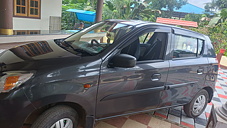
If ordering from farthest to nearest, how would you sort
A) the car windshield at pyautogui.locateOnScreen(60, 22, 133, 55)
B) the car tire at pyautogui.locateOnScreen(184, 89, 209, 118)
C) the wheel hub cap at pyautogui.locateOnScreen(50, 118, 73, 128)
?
the car tire at pyautogui.locateOnScreen(184, 89, 209, 118) < the car windshield at pyautogui.locateOnScreen(60, 22, 133, 55) < the wheel hub cap at pyautogui.locateOnScreen(50, 118, 73, 128)

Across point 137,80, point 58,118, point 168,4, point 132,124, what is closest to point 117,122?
point 132,124

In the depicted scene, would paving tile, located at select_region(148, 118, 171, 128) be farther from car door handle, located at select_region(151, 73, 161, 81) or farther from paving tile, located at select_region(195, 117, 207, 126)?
car door handle, located at select_region(151, 73, 161, 81)

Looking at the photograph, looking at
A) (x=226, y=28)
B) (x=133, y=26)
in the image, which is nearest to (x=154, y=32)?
(x=133, y=26)

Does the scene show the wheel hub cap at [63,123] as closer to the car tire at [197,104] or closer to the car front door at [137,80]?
the car front door at [137,80]

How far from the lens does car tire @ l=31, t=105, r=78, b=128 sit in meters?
1.91

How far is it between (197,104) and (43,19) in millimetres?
8504

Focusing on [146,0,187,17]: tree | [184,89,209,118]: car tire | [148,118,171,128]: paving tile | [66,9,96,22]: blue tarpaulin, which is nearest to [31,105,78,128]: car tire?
[148,118,171,128]: paving tile

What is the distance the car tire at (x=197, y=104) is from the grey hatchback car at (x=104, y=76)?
0.07ft

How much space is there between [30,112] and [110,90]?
0.91 metres

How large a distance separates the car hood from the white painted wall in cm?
692

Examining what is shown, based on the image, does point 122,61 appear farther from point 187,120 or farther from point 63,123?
point 187,120

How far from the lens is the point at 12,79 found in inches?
69.8

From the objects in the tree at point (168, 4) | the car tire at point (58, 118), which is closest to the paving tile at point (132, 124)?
the car tire at point (58, 118)

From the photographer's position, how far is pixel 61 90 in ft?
6.26
